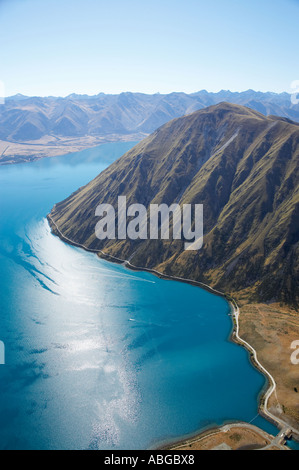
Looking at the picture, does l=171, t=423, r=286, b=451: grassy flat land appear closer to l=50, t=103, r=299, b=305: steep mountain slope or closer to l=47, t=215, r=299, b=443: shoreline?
l=47, t=215, r=299, b=443: shoreline

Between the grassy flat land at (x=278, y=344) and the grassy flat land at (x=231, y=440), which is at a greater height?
the grassy flat land at (x=278, y=344)

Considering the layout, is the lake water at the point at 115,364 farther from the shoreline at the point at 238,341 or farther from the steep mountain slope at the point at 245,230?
the steep mountain slope at the point at 245,230

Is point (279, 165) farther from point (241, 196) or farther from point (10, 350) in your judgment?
point (10, 350)

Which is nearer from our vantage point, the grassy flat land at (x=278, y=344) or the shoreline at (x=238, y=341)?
the shoreline at (x=238, y=341)

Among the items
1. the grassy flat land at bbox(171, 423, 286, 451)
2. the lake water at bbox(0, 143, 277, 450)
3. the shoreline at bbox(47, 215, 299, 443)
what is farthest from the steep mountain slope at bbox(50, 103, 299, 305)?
the grassy flat land at bbox(171, 423, 286, 451)

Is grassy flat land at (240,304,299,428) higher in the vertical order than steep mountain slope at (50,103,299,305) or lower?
lower

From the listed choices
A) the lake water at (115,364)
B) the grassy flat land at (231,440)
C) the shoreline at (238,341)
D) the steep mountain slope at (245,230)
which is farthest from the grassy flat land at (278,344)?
the steep mountain slope at (245,230)

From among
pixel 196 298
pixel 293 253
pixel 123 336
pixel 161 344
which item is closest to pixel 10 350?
pixel 123 336
